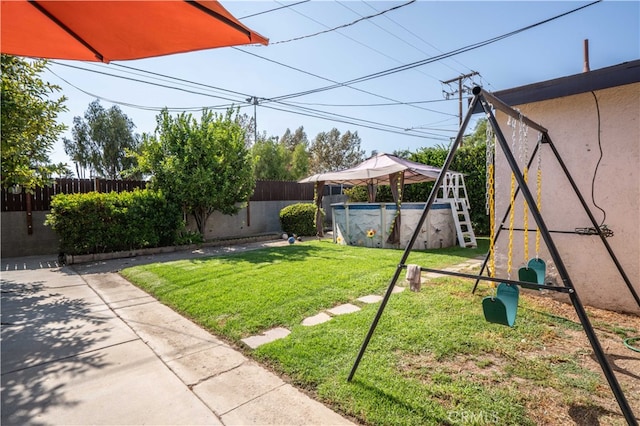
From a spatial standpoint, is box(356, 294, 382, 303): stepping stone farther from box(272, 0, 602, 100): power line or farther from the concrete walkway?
box(272, 0, 602, 100): power line

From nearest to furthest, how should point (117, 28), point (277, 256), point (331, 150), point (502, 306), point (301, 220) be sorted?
point (117, 28)
point (502, 306)
point (277, 256)
point (301, 220)
point (331, 150)

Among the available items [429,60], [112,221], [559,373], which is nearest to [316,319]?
[559,373]

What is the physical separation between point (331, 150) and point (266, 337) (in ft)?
86.3

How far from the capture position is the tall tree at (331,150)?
28.2m

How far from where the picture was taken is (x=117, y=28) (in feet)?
5.55

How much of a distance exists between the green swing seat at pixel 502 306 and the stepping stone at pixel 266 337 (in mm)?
1860

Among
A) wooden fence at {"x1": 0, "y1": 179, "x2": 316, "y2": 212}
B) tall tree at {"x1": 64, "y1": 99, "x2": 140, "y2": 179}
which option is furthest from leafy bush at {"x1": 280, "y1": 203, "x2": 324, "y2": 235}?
tall tree at {"x1": 64, "y1": 99, "x2": 140, "y2": 179}

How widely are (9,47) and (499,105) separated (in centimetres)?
332

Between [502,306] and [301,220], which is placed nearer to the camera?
[502,306]

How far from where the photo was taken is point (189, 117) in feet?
31.5

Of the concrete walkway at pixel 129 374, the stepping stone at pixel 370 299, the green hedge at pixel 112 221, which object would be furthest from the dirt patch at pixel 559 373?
the green hedge at pixel 112 221

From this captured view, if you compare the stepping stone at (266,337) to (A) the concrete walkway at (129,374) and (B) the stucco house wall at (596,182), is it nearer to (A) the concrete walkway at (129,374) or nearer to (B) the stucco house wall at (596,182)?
(A) the concrete walkway at (129,374)

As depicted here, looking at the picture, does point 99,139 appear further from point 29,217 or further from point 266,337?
point 266,337

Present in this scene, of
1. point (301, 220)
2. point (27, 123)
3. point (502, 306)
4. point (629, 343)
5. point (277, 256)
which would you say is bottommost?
point (629, 343)
